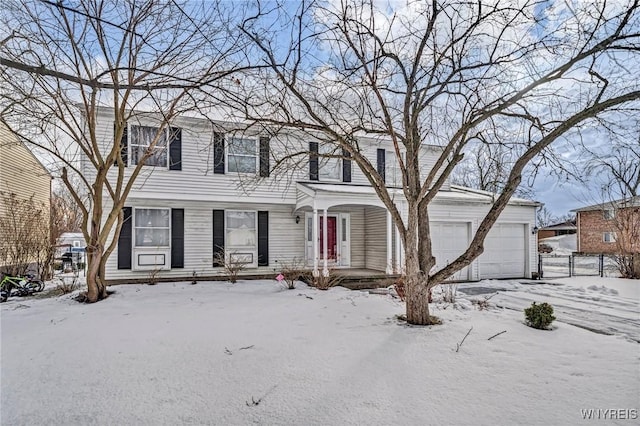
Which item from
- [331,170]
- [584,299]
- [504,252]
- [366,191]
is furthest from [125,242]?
[504,252]

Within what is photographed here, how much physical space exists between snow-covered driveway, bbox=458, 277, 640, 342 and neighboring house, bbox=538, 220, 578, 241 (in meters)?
31.6

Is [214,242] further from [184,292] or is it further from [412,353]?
[412,353]

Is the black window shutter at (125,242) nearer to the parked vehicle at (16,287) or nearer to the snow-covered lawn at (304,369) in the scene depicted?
the parked vehicle at (16,287)

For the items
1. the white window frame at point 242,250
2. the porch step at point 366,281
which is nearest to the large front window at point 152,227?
the white window frame at point 242,250

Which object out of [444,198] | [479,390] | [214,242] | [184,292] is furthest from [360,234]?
[479,390]

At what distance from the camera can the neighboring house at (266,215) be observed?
10336mm

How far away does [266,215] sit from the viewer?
38.8 feet

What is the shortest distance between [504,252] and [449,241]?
232 centimetres

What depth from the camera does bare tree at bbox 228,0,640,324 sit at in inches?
199

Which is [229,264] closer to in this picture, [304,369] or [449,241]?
[449,241]

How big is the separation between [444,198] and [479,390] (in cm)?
933

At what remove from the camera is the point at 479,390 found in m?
3.42

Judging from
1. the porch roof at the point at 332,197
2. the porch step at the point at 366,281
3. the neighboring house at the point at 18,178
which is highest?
the neighboring house at the point at 18,178

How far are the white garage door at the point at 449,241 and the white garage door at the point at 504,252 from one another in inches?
32.3
